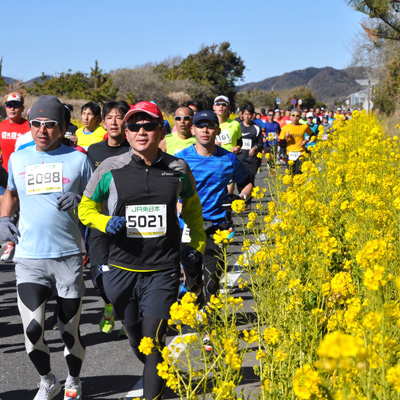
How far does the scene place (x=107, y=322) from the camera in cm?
642

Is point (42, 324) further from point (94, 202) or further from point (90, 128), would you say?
point (90, 128)

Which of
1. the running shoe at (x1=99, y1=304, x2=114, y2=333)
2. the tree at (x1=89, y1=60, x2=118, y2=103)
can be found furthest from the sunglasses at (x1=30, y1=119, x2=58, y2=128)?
the tree at (x1=89, y1=60, x2=118, y2=103)

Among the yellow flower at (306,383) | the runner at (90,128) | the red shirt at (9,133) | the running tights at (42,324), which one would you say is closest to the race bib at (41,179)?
the running tights at (42,324)

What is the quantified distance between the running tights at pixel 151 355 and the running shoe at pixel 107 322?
2.16m

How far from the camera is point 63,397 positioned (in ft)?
16.1

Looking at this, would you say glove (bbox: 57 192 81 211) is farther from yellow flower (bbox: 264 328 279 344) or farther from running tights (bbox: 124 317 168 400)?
yellow flower (bbox: 264 328 279 344)

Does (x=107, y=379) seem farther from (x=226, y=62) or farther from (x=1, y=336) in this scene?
(x=226, y=62)

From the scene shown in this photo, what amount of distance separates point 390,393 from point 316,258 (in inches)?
60.3

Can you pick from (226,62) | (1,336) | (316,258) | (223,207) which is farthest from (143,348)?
(226,62)

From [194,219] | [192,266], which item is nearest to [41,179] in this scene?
[194,219]

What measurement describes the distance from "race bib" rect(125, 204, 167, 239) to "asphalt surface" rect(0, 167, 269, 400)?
1.30 meters

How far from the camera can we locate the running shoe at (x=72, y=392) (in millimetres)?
4680

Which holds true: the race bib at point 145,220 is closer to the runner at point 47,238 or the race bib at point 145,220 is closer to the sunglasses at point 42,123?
the runner at point 47,238

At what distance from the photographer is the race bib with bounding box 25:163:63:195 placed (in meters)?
4.55
